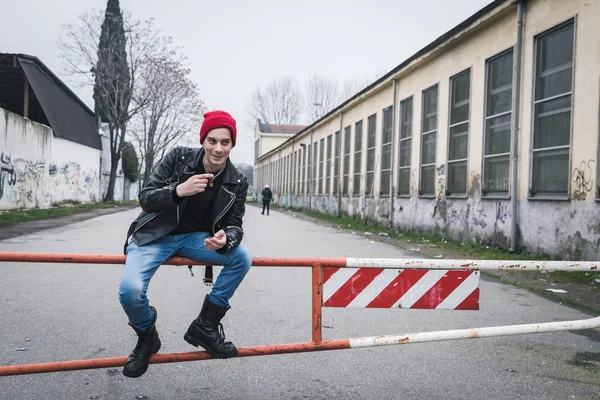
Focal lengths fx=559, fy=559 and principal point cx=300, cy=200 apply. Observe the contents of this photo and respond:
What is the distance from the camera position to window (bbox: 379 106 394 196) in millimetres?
21781

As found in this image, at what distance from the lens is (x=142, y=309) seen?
325 cm

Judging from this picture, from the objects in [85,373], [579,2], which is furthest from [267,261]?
[579,2]

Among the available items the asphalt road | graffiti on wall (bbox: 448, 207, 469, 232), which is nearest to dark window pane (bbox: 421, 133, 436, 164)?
graffiti on wall (bbox: 448, 207, 469, 232)

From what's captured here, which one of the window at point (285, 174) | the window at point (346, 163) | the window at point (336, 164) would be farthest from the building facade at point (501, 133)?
the window at point (285, 174)

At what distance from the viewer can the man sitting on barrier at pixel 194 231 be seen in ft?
10.7

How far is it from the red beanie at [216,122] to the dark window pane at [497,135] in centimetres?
1047

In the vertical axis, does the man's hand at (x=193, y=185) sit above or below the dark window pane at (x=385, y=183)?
below

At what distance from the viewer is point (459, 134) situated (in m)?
15.4

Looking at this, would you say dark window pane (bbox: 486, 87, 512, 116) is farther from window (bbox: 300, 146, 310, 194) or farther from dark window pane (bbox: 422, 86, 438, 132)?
window (bbox: 300, 146, 310, 194)

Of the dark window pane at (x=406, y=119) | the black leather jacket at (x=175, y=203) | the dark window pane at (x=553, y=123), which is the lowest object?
the black leather jacket at (x=175, y=203)

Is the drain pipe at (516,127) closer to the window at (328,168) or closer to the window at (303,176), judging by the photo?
the window at (328,168)

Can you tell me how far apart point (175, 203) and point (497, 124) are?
11.6 metres

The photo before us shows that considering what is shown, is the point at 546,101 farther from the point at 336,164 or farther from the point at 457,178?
the point at 336,164

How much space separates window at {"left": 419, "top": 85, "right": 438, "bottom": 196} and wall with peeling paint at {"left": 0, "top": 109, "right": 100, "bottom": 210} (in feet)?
54.6
